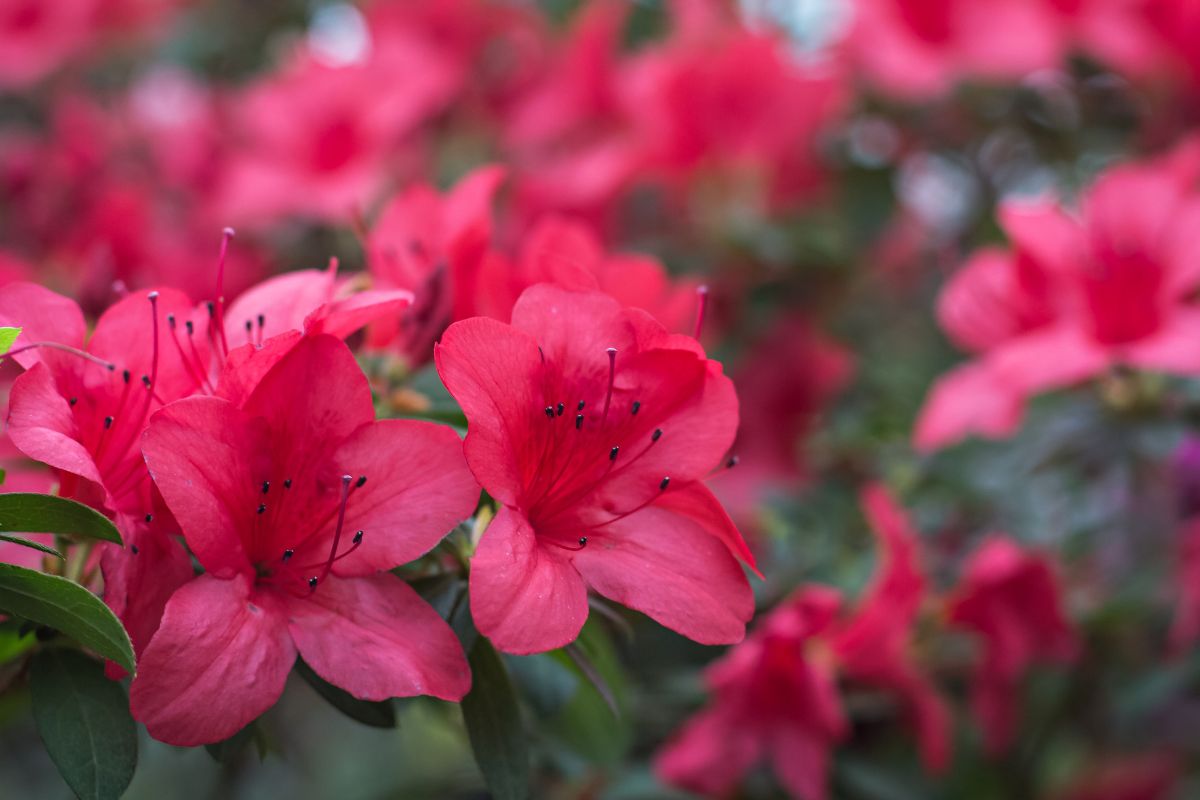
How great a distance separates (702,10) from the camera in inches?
68.8

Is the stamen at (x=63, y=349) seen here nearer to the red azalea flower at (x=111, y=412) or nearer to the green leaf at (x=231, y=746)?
the red azalea flower at (x=111, y=412)

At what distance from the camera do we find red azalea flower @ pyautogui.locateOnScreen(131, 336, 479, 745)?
0.65m

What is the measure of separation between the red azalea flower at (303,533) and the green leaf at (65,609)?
0.02 m

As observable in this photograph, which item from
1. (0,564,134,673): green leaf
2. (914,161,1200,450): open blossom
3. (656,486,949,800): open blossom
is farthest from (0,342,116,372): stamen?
(914,161,1200,450): open blossom

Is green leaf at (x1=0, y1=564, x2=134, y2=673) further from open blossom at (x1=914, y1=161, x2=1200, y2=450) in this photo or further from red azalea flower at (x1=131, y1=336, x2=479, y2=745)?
open blossom at (x1=914, y1=161, x2=1200, y2=450)

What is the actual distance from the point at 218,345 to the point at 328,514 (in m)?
0.18

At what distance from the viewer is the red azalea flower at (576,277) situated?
818 mm

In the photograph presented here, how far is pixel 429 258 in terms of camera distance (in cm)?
98

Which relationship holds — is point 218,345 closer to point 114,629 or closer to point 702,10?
point 114,629

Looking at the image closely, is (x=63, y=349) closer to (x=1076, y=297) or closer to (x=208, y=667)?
(x=208, y=667)

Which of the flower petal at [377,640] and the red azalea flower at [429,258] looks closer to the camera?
the flower petal at [377,640]

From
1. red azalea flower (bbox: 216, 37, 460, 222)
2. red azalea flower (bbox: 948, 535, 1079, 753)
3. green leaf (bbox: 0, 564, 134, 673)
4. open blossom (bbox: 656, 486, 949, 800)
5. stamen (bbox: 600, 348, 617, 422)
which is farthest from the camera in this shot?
red azalea flower (bbox: 216, 37, 460, 222)

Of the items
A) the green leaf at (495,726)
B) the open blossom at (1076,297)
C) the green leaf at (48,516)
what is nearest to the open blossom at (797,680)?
the open blossom at (1076,297)

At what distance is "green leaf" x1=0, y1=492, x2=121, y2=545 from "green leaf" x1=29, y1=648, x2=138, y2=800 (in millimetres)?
106
